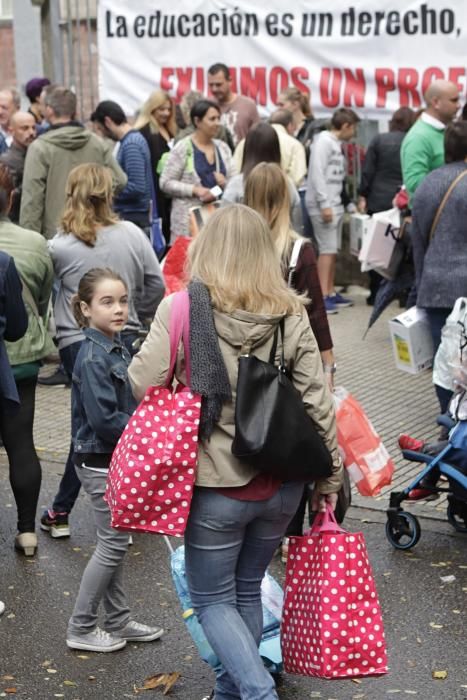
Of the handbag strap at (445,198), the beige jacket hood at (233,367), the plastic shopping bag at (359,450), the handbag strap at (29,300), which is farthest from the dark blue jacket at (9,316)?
the handbag strap at (445,198)

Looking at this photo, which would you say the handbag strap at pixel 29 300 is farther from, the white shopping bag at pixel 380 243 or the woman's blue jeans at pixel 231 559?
the white shopping bag at pixel 380 243

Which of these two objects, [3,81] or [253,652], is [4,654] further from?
[3,81]

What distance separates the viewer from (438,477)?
5.77m

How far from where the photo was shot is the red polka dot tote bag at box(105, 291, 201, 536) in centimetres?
363

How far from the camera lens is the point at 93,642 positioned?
4738 mm

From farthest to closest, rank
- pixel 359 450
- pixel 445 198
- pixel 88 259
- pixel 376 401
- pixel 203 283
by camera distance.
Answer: pixel 376 401
pixel 445 198
pixel 88 259
pixel 359 450
pixel 203 283

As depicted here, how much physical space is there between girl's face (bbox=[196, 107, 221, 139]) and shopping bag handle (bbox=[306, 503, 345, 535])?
19.5ft

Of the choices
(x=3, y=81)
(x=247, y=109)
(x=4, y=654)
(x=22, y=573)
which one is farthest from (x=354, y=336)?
(x=3, y=81)

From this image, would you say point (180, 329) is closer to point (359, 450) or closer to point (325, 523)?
point (325, 523)

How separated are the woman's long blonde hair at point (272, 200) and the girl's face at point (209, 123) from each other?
4228 millimetres

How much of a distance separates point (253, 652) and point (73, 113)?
6079mm

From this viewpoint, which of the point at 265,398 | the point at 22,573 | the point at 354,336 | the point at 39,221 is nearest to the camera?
the point at 265,398

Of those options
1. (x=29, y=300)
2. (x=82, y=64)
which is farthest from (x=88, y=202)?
(x=82, y=64)

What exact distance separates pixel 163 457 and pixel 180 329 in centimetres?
38
